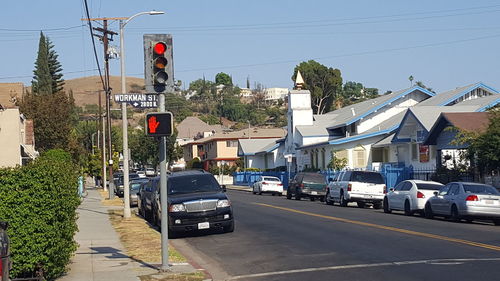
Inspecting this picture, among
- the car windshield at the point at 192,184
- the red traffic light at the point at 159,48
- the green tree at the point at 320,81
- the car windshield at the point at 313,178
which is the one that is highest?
the green tree at the point at 320,81

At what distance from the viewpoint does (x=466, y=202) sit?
24.6 metres

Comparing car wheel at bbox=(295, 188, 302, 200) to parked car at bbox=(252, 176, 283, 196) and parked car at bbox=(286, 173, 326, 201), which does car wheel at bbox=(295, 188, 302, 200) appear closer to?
parked car at bbox=(286, 173, 326, 201)

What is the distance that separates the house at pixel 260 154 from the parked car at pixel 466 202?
2142 inches

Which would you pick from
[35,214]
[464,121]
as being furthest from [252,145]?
[35,214]

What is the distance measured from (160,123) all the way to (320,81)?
8694cm

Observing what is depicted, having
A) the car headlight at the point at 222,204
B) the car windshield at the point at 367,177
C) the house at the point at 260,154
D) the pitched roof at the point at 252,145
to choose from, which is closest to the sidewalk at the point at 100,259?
the car headlight at the point at 222,204

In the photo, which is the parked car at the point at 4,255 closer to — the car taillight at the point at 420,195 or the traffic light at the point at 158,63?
the traffic light at the point at 158,63

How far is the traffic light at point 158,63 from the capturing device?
13109 mm

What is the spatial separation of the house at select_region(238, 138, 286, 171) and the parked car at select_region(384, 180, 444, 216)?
50.4 m

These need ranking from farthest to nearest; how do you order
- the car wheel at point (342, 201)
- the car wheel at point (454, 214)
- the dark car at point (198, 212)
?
the car wheel at point (342, 201) → the car wheel at point (454, 214) → the dark car at point (198, 212)

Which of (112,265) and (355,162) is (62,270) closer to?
(112,265)

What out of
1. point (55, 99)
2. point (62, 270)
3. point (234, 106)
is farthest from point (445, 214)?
point (234, 106)

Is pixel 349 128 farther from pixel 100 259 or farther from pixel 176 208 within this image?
pixel 100 259

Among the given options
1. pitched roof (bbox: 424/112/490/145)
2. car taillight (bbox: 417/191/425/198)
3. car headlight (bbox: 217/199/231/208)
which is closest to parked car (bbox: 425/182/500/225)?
car taillight (bbox: 417/191/425/198)
